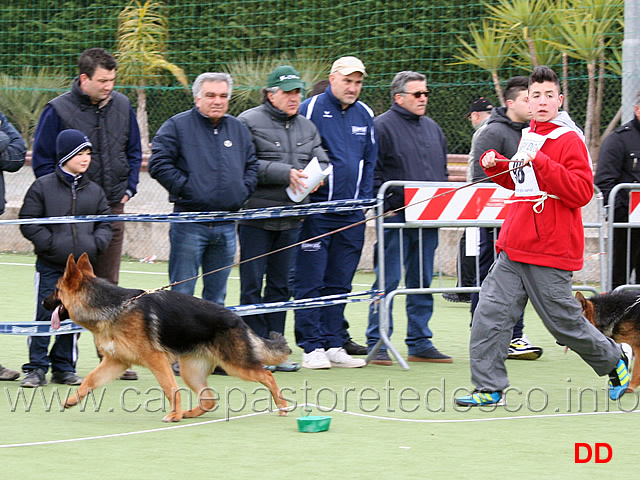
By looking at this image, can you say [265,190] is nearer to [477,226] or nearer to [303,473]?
[477,226]

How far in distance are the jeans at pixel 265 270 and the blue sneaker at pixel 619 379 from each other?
2.47 meters

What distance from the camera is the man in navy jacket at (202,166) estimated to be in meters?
7.36

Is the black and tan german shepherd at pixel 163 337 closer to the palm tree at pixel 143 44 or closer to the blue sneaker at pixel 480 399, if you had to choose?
the blue sneaker at pixel 480 399

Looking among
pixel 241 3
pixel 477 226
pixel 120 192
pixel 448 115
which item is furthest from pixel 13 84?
pixel 477 226

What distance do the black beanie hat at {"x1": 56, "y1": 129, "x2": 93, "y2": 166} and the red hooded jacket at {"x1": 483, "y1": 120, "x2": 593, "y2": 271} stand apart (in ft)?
8.87

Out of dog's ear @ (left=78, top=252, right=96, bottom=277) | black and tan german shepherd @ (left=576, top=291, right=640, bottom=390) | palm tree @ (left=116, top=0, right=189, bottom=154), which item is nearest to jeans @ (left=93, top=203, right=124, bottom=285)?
dog's ear @ (left=78, top=252, right=96, bottom=277)

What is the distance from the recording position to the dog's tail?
19.9 ft

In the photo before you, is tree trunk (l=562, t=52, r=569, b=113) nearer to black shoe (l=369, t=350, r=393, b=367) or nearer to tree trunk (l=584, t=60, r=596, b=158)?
tree trunk (l=584, t=60, r=596, b=158)

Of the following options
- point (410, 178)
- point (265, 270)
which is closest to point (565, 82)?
point (410, 178)

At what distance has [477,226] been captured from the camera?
8133 millimetres

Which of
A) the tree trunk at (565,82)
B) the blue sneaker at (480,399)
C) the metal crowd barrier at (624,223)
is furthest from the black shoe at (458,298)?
the blue sneaker at (480,399)

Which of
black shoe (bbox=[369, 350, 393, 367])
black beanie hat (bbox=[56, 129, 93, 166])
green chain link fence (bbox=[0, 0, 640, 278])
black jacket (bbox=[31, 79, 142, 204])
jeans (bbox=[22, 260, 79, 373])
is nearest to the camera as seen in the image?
black beanie hat (bbox=[56, 129, 93, 166])

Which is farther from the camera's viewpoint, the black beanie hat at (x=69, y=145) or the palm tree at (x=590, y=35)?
the palm tree at (x=590, y=35)

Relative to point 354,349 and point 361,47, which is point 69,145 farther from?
point 361,47
